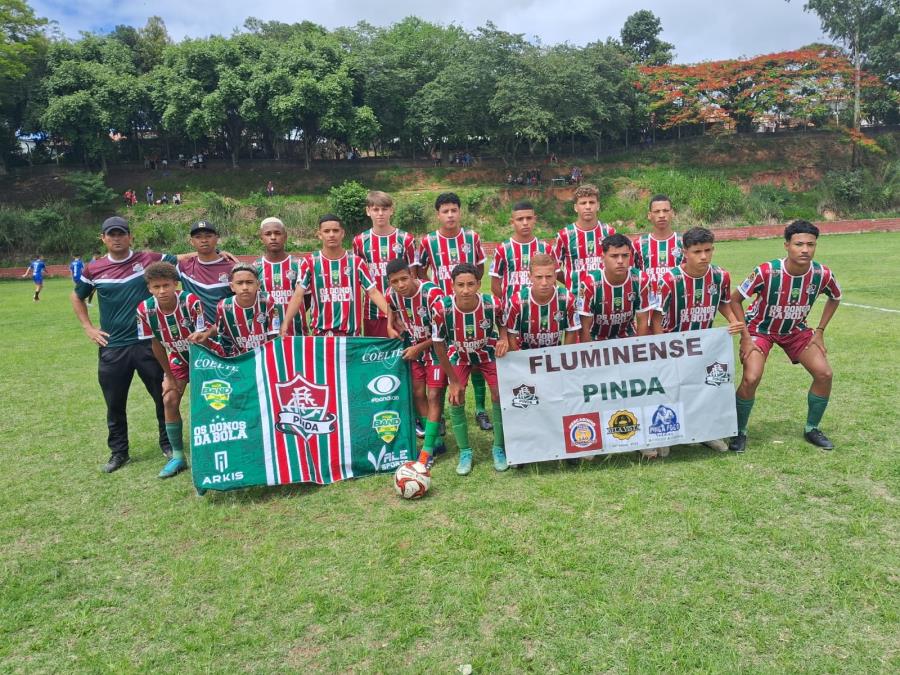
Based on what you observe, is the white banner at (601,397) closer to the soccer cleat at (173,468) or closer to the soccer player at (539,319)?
the soccer player at (539,319)

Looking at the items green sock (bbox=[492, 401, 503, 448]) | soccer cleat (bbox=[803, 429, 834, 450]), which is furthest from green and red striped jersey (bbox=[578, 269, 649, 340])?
soccer cleat (bbox=[803, 429, 834, 450])

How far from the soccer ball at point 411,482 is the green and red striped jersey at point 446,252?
7.44 ft

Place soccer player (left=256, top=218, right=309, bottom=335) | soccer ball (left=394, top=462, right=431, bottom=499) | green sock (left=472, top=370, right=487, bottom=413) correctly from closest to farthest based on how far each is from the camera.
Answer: soccer ball (left=394, top=462, right=431, bottom=499), soccer player (left=256, top=218, right=309, bottom=335), green sock (left=472, top=370, right=487, bottom=413)

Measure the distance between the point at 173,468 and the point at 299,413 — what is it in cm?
148

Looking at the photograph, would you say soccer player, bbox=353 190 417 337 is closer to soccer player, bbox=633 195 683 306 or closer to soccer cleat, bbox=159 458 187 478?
soccer cleat, bbox=159 458 187 478

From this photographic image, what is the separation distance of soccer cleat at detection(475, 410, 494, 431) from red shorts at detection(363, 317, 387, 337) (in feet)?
4.83

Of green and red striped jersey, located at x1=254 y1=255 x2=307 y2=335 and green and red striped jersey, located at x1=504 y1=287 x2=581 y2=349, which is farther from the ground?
green and red striped jersey, located at x1=254 y1=255 x2=307 y2=335

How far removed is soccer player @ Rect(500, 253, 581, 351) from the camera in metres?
5.38

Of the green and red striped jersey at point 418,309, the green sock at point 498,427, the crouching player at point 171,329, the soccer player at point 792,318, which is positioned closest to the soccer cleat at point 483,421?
the green sock at point 498,427

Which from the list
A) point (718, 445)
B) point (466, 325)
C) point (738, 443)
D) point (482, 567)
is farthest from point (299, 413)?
point (738, 443)

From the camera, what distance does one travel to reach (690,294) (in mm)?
5602

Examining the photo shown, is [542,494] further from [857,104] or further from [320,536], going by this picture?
[857,104]

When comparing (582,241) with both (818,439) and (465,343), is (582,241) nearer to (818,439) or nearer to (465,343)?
(465,343)

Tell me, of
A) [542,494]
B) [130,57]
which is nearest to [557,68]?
[130,57]
